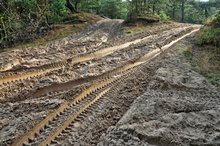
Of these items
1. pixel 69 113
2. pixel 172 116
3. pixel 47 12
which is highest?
pixel 47 12

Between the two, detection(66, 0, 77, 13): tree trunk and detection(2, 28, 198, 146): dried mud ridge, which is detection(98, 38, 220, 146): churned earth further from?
detection(66, 0, 77, 13): tree trunk

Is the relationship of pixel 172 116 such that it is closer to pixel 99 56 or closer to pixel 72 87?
pixel 72 87

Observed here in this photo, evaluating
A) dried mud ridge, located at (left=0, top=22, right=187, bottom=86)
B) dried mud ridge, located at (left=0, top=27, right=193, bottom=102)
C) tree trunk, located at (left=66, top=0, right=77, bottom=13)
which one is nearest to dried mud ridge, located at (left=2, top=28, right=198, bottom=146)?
dried mud ridge, located at (left=0, top=27, right=193, bottom=102)

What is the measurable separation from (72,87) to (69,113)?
9.30 ft

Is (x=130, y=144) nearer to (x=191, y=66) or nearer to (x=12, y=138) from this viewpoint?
(x=12, y=138)

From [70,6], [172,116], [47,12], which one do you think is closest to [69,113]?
[172,116]

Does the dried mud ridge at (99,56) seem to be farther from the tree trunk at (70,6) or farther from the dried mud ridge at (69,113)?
the tree trunk at (70,6)

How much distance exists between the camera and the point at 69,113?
10.9m

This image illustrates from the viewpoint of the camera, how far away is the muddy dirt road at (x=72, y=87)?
9.89 m

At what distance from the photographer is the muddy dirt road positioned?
989cm

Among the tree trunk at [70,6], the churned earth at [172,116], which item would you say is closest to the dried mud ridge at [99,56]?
the churned earth at [172,116]

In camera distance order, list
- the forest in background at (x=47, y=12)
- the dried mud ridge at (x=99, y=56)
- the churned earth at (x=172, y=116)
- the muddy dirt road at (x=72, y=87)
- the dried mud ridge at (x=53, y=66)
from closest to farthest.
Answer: the churned earth at (x=172, y=116), the muddy dirt road at (x=72, y=87), the dried mud ridge at (x=99, y=56), the dried mud ridge at (x=53, y=66), the forest in background at (x=47, y=12)

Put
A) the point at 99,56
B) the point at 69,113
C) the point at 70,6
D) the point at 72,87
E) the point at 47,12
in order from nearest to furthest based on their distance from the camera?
1. the point at 69,113
2. the point at 72,87
3. the point at 99,56
4. the point at 47,12
5. the point at 70,6

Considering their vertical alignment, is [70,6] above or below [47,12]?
above
